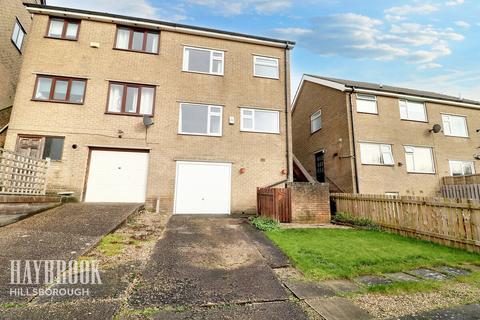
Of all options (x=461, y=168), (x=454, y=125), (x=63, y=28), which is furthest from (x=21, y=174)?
(x=454, y=125)

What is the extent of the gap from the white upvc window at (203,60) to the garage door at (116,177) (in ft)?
17.3

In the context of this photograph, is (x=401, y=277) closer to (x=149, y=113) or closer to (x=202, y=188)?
(x=202, y=188)

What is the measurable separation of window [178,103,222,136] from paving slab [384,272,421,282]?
335 inches

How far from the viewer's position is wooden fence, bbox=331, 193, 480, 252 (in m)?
5.78

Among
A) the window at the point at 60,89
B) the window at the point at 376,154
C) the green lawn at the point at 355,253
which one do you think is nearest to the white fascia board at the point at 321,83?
the window at the point at 376,154

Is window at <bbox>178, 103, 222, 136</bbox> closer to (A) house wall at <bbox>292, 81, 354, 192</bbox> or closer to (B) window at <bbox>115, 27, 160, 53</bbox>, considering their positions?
(B) window at <bbox>115, 27, 160, 53</bbox>

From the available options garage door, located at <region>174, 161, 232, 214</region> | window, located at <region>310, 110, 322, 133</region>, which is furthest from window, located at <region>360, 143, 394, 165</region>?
garage door, located at <region>174, 161, 232, 214</region>

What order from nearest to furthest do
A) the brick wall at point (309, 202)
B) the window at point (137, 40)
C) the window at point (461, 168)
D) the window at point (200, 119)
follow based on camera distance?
the brick wall at point (309, 202)
the window at point (200, 119)
the window at point (137, 40)
the window at point (461, 168)

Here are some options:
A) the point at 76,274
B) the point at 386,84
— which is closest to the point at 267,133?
the point at 76,274

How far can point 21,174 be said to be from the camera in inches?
277

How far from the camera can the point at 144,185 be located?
9938 millimetres

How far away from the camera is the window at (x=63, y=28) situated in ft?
34.4

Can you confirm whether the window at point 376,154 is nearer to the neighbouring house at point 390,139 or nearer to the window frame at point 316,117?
the neighbouring house at point 390,139

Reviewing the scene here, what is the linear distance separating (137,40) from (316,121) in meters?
12.9
